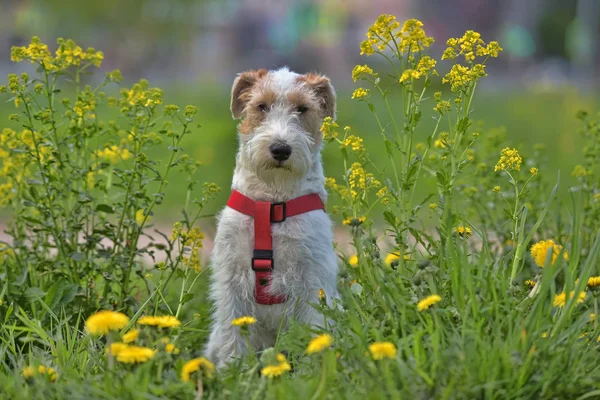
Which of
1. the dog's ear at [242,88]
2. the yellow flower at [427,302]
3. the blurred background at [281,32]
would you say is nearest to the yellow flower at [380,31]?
the dog's ear at [242,88]

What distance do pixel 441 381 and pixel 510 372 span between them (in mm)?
246

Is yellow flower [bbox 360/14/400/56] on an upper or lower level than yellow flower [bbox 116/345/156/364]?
upper

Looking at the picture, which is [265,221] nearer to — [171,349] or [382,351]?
[171,349]

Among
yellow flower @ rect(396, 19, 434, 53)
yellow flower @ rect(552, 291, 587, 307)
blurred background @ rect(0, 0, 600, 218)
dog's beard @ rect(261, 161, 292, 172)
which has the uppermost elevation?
blurred background @ rect(0, 0, 600, 218)

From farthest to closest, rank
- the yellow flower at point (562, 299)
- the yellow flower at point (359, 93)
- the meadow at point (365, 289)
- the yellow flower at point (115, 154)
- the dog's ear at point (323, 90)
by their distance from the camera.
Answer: the yellow flower at point (115, 154) < the dog's ear at point (323, 90) < the yellow flower at point (359, 93) < the yellow flower at point (562, 299) < the meadow at point (365, 289)

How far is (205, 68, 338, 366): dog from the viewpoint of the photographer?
3.89m

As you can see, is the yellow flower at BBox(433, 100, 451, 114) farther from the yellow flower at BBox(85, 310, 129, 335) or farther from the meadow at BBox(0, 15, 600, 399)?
the yellow flower at BBox(85, 310, 129, 335)

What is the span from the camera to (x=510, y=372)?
9.05 feet

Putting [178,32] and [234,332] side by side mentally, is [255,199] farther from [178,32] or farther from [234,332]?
[178,32]

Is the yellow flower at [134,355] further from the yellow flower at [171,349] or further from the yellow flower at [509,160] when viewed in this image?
the yellow flower at [509,160]

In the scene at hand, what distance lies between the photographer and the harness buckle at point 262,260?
389cm

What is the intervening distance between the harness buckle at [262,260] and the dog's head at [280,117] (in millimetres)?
367

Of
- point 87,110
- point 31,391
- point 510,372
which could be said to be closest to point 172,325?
point 31,391

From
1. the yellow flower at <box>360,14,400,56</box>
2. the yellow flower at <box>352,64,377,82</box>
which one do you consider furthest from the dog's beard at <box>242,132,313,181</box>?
the yellow flower at <box>360,14,400,56</box>
